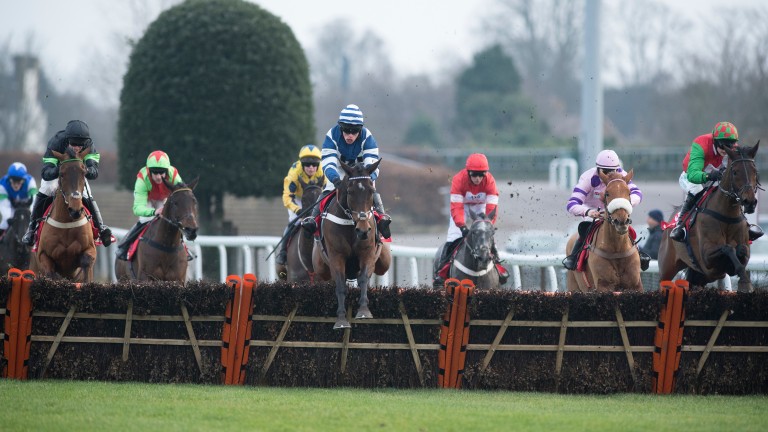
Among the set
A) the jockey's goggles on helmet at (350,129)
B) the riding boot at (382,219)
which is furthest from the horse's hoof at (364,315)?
the jockey's goggles on helmet at (350,129)

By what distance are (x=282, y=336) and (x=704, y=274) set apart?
165 inches

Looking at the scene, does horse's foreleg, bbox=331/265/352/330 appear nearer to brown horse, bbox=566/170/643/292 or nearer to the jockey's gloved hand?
brown horse, bbox=566/170/643/292

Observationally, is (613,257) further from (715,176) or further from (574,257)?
(715,176)

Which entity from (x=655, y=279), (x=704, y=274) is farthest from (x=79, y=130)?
(x=655, y=279)

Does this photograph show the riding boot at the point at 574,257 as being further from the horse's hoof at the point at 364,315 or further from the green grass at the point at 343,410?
the horse's hoof at the point at 364,315

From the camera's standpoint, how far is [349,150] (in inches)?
411

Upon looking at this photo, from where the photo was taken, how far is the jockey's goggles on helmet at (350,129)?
10227mm

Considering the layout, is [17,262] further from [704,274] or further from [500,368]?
[704,274]

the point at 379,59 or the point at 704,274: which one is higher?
the point at 379,59

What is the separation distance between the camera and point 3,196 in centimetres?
1401

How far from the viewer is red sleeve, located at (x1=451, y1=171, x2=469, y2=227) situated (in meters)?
11.2

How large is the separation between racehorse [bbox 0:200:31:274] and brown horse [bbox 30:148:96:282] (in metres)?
2.88

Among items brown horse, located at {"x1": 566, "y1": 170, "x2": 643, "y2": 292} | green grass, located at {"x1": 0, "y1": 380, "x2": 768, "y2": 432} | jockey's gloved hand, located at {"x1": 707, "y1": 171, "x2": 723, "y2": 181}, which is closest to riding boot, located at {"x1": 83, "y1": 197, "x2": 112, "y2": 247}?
green grass, located at {"x1": 0, "y1": 380, "x2": 768, "y2": 432}

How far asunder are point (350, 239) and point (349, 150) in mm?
1043
